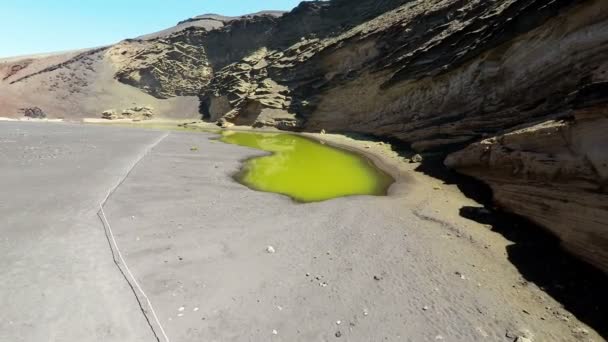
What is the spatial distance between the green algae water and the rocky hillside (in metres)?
4.02

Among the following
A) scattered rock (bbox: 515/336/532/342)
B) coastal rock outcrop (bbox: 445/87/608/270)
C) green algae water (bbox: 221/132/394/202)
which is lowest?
green algae water (bbox: 221/132/394/202)

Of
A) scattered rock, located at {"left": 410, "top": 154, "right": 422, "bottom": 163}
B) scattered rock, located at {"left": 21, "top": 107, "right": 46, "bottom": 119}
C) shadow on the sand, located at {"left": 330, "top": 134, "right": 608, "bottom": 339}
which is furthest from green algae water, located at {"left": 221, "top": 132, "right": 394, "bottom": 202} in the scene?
scattered rock, located at {"left": 21, "top": 107, "right": 46, "bottom": 119}

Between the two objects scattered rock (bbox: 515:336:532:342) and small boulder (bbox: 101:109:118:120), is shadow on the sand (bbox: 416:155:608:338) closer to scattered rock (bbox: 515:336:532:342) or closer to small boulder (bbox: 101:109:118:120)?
scattered rock (bbox: 515:336:532:342)

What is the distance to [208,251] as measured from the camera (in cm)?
819

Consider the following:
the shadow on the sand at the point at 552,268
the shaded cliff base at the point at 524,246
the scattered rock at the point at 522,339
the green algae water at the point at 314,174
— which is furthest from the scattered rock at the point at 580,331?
the green algae water at the point at 314,174

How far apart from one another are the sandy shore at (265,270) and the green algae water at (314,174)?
2.18 m

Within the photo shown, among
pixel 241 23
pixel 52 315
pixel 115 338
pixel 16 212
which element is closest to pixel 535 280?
pixel 115 338

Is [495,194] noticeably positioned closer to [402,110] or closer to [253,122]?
[402,110]

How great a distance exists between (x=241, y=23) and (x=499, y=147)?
220 ft

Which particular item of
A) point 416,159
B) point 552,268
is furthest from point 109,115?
point 552,268

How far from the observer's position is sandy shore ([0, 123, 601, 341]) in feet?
19.1

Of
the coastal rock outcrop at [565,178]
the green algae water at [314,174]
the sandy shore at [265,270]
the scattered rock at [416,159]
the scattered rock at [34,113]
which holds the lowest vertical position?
the scattered rock at [34,113]

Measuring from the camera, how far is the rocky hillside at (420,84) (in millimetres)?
9320

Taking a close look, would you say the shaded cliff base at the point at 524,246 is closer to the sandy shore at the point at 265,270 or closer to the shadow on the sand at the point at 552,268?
the shadow on the sand at the point at 552,268
